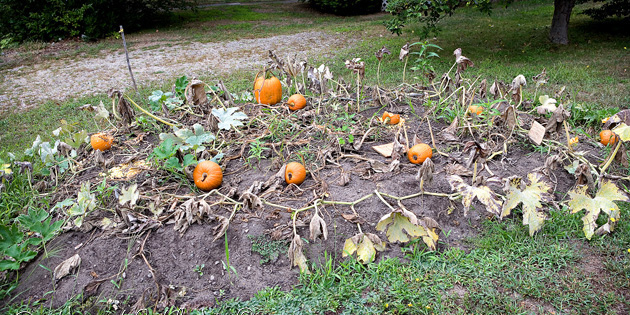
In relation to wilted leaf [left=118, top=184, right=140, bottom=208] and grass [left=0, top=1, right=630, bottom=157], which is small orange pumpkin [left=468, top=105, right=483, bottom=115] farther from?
wilted leaf [left=118, top=184, right=140, bottom=208]

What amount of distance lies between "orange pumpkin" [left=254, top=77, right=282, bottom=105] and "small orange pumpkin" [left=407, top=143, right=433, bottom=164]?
150cm

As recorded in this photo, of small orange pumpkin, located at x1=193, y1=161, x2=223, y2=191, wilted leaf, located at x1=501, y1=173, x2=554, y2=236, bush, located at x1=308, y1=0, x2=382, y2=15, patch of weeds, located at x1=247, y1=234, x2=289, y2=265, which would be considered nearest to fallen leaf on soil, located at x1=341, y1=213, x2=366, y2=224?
patch of weeds, located at x1=247, y1=234, x2=289, y2=265

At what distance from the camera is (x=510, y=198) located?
2385 millimetres

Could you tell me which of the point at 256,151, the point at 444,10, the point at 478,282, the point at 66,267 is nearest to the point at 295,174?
the point at 256,151

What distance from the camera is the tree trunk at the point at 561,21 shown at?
736cm

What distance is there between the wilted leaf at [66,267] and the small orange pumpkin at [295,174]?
1351mm

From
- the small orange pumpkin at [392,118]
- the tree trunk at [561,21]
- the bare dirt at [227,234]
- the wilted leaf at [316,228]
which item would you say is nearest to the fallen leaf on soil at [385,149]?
the bare dirt at [227,234]

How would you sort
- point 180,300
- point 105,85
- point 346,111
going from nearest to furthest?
1. point 180,300
2. point 346,111
3. point 105,85

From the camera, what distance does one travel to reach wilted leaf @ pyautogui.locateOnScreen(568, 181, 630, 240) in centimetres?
238

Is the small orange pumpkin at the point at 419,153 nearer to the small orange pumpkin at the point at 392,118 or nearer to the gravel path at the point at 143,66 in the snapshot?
the small orange pumpkin at the point at 392,118

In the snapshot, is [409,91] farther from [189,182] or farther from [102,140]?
[102,140]

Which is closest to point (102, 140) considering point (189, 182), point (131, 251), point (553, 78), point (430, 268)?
point (189, 182)

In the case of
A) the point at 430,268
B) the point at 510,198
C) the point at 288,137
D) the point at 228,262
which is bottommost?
the point at 430,268

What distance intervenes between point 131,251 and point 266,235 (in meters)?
0.79
